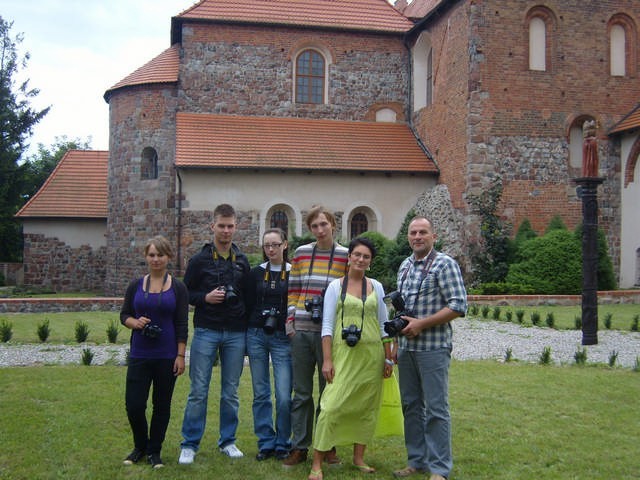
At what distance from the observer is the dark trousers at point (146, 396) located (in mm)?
5531

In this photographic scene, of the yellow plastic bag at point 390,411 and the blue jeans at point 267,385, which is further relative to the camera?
the blue jeans at point 267,385

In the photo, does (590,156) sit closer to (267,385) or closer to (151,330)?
(267,385)

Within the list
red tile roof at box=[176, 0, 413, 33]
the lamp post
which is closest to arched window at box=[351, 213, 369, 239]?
red tile roof at box=[176, 0, 413, 33]

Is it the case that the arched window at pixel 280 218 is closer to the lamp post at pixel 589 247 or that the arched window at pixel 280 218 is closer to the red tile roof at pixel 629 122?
the red tile roof at pixel 629 122

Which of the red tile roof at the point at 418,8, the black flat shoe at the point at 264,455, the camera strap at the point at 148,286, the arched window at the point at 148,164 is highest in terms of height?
the red tile roof at the point at 418,8

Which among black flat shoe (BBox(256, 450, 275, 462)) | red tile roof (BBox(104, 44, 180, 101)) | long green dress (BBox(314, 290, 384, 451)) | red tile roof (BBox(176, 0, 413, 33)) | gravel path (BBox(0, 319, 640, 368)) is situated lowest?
black flat shoe (BBox(256, 450, 275, 462))

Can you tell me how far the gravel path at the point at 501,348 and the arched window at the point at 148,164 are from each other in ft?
41.3

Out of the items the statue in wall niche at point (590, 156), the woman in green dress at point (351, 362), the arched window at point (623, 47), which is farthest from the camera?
the arched window at point (623, 47)

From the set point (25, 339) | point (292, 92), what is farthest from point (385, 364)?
point (292, 92)

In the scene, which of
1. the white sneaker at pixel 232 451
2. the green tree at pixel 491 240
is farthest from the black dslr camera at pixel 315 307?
the green tree at pixel 491 240

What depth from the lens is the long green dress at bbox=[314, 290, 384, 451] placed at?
526 cm

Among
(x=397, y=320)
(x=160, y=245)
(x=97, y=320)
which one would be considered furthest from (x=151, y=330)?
(x=97, y=320)

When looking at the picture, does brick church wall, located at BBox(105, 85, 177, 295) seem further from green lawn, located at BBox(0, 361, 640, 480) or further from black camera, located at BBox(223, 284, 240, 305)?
black camera, located at BBox(223, 284, 240, 305)

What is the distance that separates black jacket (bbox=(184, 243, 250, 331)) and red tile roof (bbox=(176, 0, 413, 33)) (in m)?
19.4
